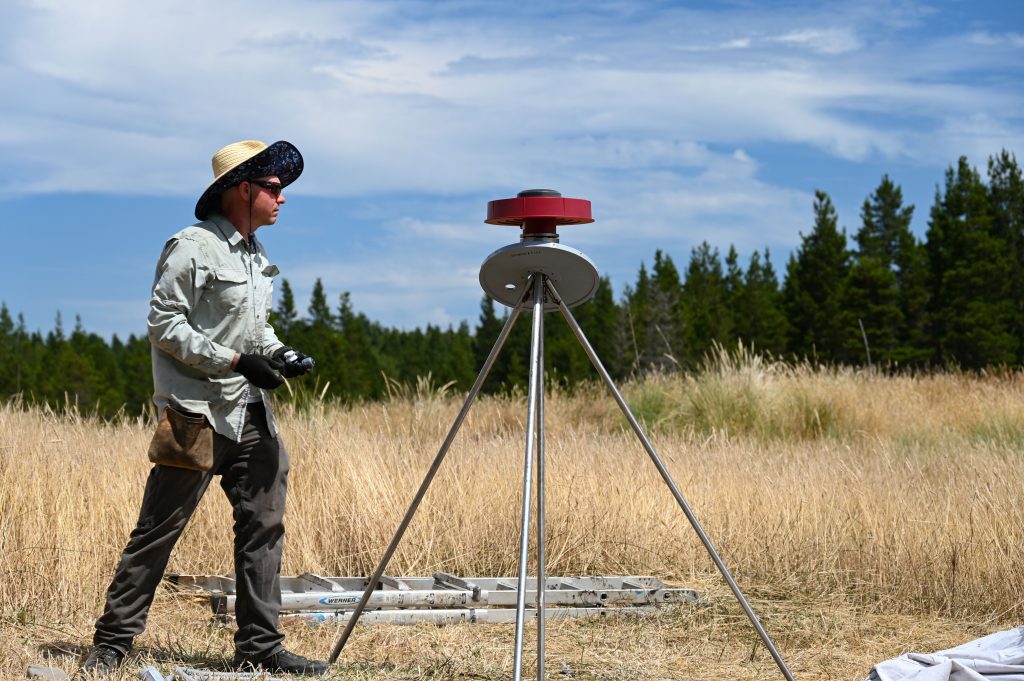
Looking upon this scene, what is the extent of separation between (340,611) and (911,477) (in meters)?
4.43

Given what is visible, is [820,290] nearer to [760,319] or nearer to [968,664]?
[760,319]

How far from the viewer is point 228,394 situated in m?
4.14

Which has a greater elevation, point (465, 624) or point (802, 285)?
point (802, 285)

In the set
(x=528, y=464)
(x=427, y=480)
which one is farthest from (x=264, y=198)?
(x=528, y=464)

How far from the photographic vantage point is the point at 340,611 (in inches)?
208

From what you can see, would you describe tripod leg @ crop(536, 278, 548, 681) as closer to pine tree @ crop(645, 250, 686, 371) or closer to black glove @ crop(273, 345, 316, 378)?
black glove @ crop(273, 345, 316, 378)

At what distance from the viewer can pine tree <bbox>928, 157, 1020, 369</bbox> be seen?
110 feet

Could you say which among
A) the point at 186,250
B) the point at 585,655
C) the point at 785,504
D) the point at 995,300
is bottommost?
the point at 585,655

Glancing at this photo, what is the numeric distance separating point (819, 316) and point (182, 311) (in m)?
37.7

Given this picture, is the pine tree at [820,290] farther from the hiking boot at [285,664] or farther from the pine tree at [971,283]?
the hiking boot at [285,664]

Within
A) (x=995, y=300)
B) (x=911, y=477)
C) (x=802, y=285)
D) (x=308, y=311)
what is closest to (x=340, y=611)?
(x=911, y=477)

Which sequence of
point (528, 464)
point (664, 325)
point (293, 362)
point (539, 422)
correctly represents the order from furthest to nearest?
1. point (664, 325)
2. point (293, 362)
3. point (539, 422)
4. point (528, 464)

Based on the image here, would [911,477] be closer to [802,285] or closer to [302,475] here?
[302,475]

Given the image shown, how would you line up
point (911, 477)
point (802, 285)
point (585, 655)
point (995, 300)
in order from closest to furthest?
point (585, 655)
point (911, 477)
point (995, 300)
point (802, 285)
